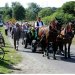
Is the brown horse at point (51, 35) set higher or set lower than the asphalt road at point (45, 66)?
higher

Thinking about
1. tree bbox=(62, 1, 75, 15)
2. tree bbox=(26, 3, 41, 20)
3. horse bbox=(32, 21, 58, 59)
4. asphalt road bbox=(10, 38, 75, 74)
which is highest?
tree bbox=(26, 3, 41, 20)

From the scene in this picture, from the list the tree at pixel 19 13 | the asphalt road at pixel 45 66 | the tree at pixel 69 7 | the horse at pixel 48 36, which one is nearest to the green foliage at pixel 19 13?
the tree at pixel 19 13

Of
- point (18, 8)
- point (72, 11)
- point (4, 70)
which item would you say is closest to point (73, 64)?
point (4, 70)

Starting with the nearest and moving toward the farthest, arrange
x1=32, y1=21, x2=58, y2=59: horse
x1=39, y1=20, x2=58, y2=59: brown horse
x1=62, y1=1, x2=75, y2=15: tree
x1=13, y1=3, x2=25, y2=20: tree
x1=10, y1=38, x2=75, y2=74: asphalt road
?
1. x1=10, y1=38, x2=75, y2=74: asphalt road
2. x1=39, y1=20, x2=58, y2=59: brown horse
3. x1=32, y1=21, x2=58, y2=59: horse
4. x1=62, y1=1, x2=75, y2=15: tree
5. x1=13, y1=3, x2=25, y2=20: tree

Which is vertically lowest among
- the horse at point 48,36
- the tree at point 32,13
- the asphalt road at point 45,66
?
the asphalt road at point 45,66

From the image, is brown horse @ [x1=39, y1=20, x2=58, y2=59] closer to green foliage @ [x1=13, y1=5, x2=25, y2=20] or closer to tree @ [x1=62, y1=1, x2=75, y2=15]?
tree @ [x1=62, y1=1, x2=75, y2=15]

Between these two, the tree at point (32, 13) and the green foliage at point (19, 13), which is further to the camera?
the green foliage at point (19, 13)

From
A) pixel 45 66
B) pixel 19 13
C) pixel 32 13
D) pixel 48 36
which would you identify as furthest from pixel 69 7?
pixel 19 13

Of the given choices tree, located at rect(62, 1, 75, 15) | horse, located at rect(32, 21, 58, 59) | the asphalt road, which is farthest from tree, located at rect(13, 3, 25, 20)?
the asphalt road

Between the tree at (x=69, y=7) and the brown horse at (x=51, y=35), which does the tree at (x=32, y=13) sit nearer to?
the tree at (x=69, y=7)

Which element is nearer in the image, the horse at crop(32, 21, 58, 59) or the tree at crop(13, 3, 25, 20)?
the horse at crop(32, 21, 58, 59)

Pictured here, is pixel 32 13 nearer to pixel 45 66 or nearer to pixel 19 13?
pixel 19 13

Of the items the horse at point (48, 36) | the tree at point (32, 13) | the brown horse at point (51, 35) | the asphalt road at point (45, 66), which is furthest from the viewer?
the tree at point (32, 13)

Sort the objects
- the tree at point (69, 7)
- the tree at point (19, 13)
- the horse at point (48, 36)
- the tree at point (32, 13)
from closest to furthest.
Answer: the horse at point (48, 36) → the tree at point (69, 7) → the tree at point (32, 13) → the tree at point (19, 13)
